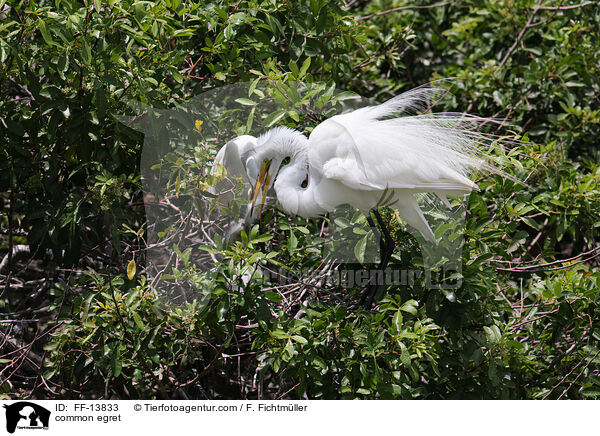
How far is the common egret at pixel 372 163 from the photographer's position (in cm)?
187

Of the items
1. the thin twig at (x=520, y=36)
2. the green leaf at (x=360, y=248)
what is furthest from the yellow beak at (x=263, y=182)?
the thin twig at (x=520, y=36)

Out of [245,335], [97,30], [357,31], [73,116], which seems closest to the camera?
[97,30]

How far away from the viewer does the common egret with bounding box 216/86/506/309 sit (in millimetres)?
1874

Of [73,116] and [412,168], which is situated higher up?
[73,116]

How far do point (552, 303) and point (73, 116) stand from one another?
5.37 ft

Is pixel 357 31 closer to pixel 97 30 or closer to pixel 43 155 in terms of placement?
pixel 97 30

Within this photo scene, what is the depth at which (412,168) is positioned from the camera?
6.17 feet

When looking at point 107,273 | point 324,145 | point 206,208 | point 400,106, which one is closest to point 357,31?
point 400,106

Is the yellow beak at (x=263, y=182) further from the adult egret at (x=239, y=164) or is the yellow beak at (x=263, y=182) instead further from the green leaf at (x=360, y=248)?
the green leaf at (x=360, y=248)
